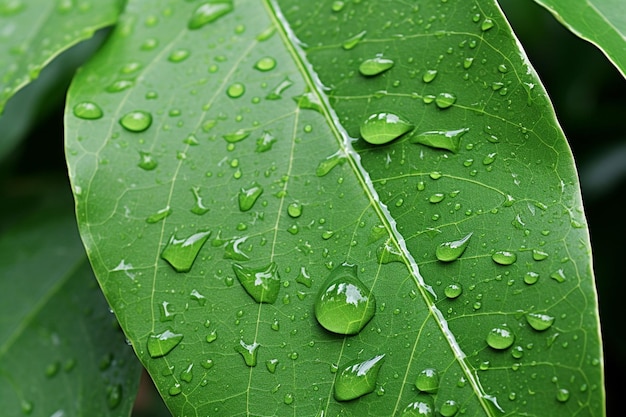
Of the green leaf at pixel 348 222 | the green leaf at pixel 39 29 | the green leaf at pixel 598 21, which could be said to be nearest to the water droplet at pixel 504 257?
the green leaf at pixel 348 222

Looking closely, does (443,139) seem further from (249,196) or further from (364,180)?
(249,196)

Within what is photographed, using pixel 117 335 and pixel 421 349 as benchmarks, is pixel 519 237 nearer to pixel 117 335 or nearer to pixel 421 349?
pixel 421 349

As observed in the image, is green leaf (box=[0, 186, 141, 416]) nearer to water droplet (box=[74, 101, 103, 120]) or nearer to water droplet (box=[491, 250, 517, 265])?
water droplet (box=[74, 101, 103, 120])

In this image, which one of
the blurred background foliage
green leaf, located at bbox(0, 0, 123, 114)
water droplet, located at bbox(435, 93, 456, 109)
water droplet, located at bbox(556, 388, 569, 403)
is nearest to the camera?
water droplet, located at bbox(556, 388, 569, 403)

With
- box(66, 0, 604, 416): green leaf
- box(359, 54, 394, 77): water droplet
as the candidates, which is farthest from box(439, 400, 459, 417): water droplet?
box(359, 54, 394, 77): water droplet

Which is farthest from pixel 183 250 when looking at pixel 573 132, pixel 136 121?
pixel 573 132

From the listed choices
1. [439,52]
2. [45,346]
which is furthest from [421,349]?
[45,346]
